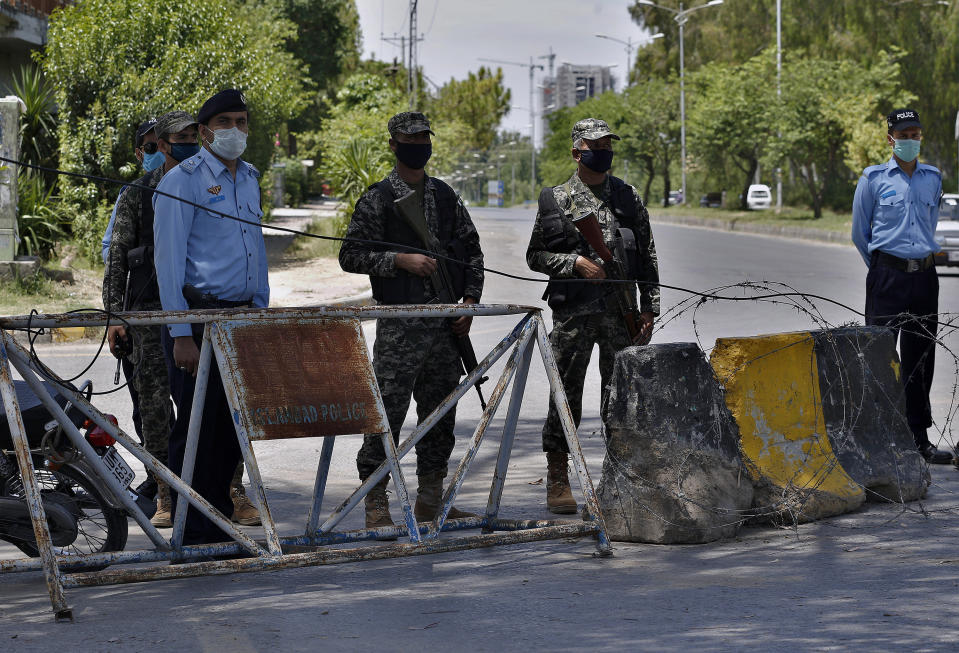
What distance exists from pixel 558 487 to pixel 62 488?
2.37 m

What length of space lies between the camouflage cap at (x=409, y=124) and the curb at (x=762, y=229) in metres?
25.5

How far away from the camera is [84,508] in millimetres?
5305

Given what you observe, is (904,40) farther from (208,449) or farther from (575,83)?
(575,83)

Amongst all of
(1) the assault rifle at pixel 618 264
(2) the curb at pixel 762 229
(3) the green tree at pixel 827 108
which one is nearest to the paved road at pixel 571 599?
(1) the assault rifle at pixel 618 264

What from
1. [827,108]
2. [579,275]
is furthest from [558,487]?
[827,108]

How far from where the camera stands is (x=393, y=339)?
19.2 ft

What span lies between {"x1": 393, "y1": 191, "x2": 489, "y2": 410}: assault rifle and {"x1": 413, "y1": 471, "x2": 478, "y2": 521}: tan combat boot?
0.48 meters

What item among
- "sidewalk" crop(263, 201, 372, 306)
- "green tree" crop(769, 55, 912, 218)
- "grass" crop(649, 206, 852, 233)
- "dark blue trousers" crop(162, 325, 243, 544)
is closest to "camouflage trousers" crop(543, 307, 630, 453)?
"dark blue trousers" crop(162, 325, 243, 544)

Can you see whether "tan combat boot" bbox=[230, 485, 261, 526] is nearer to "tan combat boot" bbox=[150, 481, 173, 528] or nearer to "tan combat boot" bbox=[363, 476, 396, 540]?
"tan combat boot" bbox=[150, 481, 173, 528]

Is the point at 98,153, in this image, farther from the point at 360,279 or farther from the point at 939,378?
the point at 939,378

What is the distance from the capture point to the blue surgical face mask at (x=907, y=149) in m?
7.32

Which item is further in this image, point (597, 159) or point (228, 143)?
point (597, 159)

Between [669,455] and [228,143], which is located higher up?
[228,143]

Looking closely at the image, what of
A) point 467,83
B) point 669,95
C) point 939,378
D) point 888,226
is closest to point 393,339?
point 888,226
